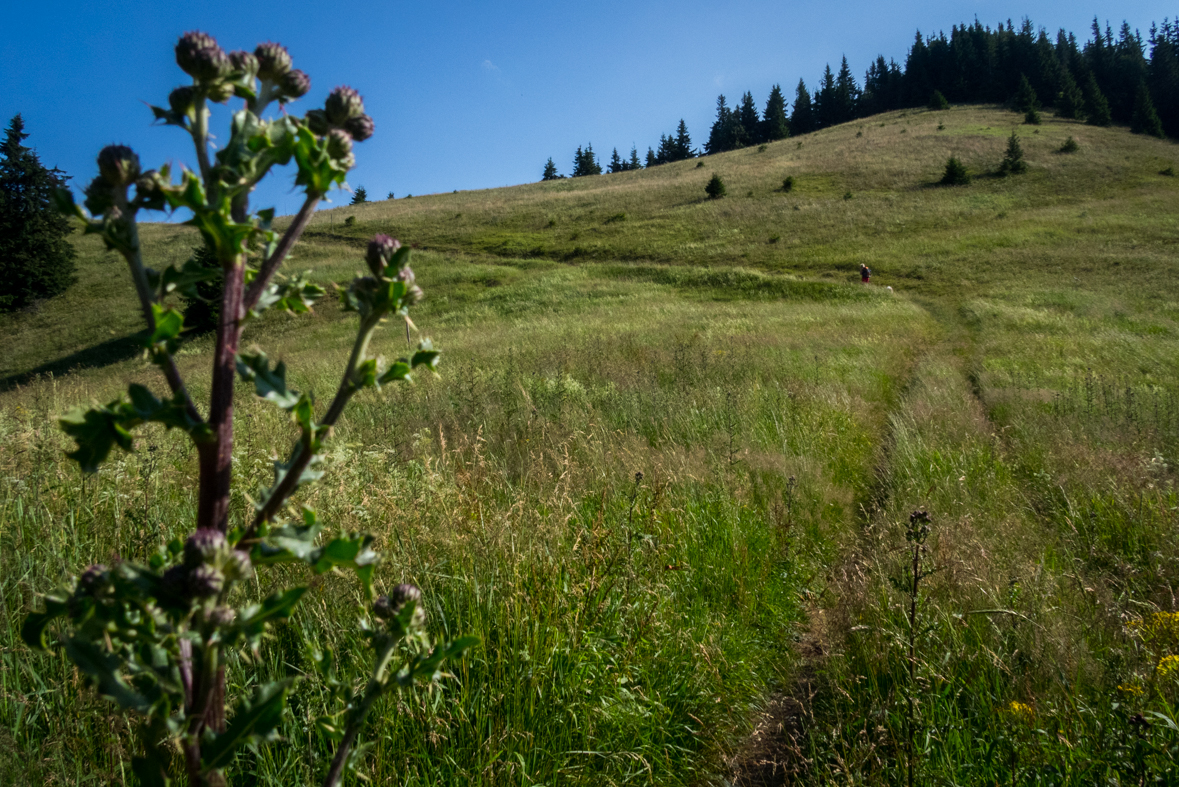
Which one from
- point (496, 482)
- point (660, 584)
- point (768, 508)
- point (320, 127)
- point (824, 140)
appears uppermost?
point (824, 140)

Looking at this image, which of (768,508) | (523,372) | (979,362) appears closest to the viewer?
(768,508)

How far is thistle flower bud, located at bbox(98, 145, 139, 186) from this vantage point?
34.2 inches

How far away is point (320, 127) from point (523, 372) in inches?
387

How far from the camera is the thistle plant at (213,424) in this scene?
0.82 meters

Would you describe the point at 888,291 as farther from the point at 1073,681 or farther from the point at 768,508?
the point at 1073,681

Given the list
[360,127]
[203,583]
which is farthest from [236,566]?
[360,127]

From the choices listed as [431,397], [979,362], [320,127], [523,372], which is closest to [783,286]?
[979,362]

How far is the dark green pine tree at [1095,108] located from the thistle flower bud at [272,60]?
298ft

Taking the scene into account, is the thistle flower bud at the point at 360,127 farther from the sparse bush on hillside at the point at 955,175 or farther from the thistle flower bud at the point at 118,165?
the sparse bush on hillside at the point at 955,175

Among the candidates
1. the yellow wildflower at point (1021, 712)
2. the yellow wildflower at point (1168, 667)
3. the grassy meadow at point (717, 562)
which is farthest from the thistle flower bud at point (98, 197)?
the yellow wildflower at point (1168, 667)

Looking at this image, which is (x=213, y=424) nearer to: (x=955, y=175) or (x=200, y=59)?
(x=200, y=59)

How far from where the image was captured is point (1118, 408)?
A: 24.2 feet

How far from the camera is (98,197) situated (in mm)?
871

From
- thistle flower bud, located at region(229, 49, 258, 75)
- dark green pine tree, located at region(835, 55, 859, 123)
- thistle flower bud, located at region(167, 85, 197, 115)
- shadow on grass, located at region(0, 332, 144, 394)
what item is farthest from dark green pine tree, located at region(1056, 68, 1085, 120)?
thistle flower bud, located at region(167, 85, 197, 115)
